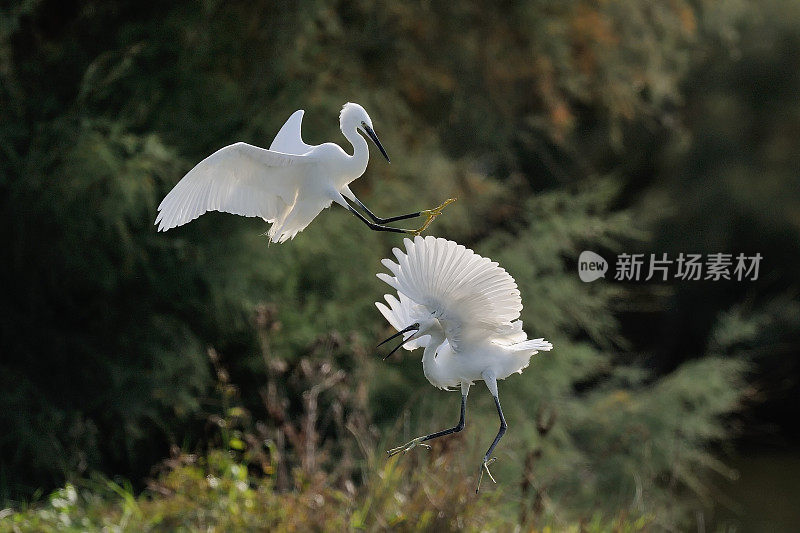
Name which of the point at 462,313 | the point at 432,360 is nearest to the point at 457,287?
the point at 462,313

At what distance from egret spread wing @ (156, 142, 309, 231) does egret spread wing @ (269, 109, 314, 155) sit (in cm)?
16

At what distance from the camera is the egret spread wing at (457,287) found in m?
1.60

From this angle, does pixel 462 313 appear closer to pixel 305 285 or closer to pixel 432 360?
pixel 432 360

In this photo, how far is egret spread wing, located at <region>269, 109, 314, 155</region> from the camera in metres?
2.04

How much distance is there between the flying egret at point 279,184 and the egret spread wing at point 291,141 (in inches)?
6.6

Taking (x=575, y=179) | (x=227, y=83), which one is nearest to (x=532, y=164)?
(x=575, y=179)

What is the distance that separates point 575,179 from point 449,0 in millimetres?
3388

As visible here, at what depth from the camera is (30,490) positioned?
468cm

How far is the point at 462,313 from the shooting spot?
1.69 metres

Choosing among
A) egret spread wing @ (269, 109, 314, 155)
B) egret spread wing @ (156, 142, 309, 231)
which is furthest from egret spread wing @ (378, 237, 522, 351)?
egret spread wing @ (269, 109, 314, 155)

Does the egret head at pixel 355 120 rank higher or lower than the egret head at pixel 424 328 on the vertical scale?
higher

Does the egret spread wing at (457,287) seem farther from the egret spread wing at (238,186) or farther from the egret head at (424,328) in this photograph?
the egret spread wing at (238,186)

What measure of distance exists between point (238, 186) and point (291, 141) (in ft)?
0.84

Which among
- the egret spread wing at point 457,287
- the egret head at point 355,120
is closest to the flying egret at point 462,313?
the egret spread wing at point 457,287
